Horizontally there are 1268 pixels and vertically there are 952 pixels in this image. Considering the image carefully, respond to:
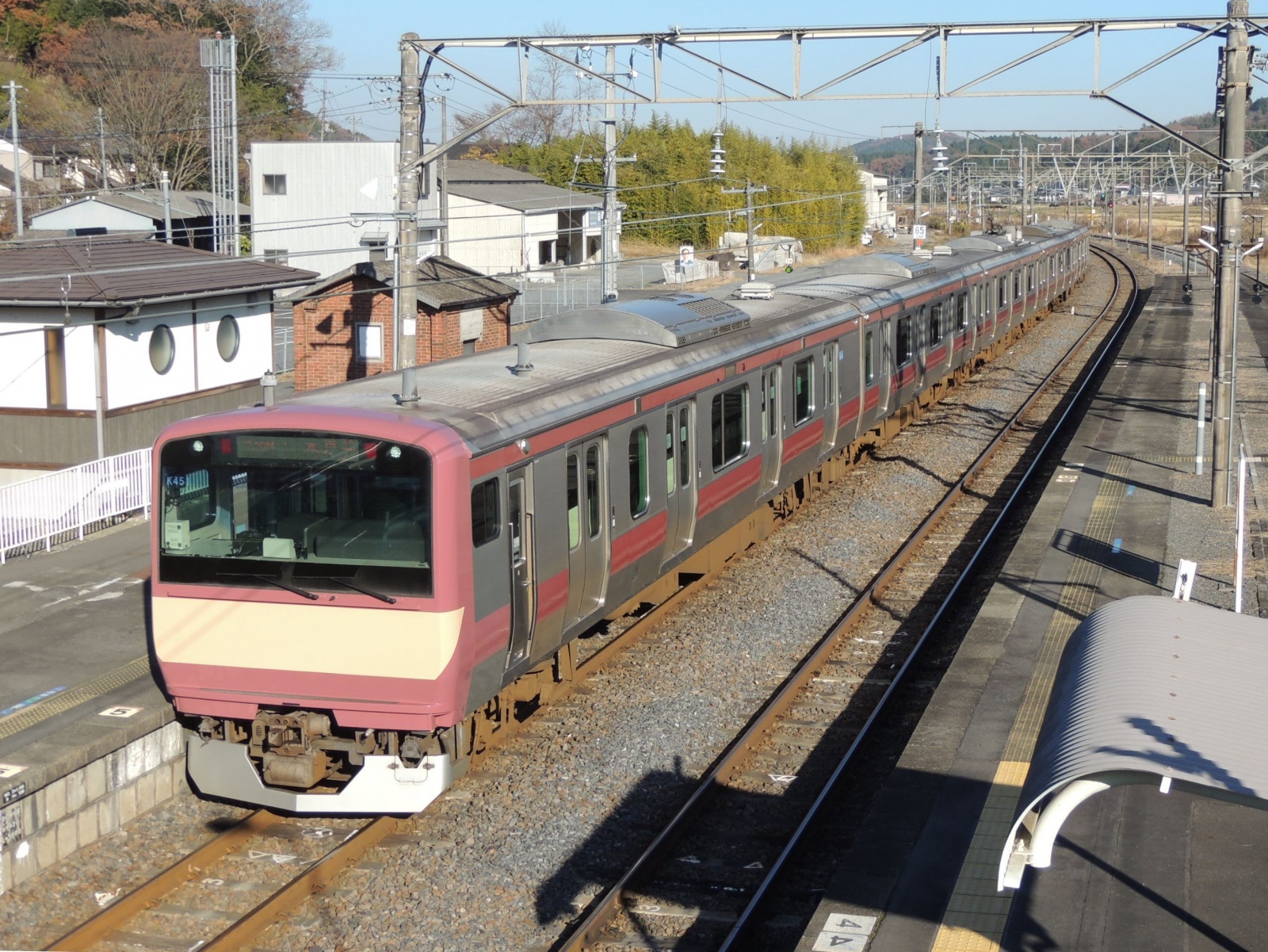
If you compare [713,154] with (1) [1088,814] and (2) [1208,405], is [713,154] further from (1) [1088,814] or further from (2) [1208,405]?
(1) [1088,814]

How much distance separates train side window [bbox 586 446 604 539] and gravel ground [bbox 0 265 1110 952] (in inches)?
50.6

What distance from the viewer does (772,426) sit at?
13516 mm

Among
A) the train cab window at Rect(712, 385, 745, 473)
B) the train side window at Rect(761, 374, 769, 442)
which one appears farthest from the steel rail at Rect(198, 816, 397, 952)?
the train side window at Rect(761, 374, 769, 442)

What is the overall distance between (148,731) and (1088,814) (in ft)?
17.3

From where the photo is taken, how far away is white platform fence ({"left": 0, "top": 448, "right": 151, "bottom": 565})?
12625 millimetres

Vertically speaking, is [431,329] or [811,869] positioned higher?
[431,329]

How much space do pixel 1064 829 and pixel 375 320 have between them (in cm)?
1685

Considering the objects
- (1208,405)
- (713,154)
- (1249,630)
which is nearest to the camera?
(1249,630)

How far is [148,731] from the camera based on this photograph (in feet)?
27.3

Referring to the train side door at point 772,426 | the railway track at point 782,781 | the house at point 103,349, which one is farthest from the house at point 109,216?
the railway track at point 782,781

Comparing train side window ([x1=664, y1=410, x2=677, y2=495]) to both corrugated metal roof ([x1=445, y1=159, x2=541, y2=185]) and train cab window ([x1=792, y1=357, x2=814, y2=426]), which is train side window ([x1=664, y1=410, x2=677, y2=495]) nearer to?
train cab window ([x1=792, y1=357, x2=814, y2=426])

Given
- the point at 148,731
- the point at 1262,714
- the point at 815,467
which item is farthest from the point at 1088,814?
the point at 815,467

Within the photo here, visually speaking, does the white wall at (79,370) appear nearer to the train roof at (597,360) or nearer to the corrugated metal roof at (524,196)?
the train roof at (597,360)

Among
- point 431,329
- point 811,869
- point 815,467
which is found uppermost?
point 431,329
